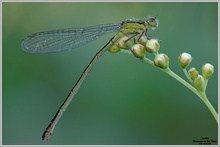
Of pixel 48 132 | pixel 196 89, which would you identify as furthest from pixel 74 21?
pixel 196 89

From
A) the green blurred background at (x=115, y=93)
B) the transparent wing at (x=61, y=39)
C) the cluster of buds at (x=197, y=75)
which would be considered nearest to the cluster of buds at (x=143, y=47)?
the cluster of buds at (x=197, y=75)

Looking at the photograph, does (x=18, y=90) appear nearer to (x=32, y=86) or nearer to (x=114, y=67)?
(x=32, y=86)

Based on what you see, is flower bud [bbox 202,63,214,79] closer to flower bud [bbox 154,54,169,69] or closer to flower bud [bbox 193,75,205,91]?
flower bud [bbox 193,75,205,91]

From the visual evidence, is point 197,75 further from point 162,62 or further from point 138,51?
point 138,51

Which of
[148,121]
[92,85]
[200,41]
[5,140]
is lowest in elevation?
[5,140]

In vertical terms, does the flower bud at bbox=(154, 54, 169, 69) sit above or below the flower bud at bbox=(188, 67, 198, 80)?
above

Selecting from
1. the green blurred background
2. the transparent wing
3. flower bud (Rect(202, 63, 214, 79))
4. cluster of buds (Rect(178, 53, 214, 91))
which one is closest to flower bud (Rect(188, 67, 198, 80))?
cluster of buds (Rect(178, 53, 214, 91))
